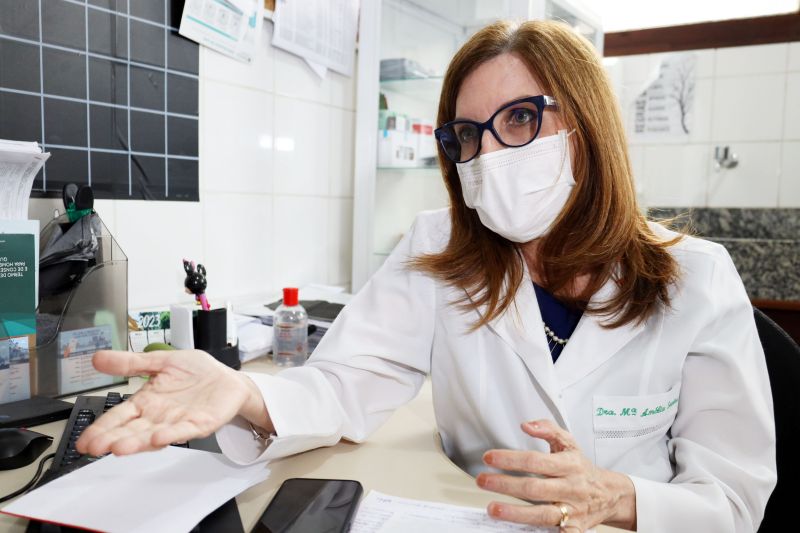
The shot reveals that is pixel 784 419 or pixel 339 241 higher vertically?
pixel 339 241

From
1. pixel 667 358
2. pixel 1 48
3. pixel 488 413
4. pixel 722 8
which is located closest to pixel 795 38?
pixel 722 8

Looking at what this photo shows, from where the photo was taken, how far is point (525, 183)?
3.14ft

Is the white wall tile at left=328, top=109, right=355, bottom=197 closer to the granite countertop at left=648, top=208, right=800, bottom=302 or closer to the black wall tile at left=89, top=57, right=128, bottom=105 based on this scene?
the black wall tile at left=89, top=57, right=128, bottom=105

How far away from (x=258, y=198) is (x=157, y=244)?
1.17ft

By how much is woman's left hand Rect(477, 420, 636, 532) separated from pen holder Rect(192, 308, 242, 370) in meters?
0.75

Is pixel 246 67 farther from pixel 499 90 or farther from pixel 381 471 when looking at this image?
pixel 381 471

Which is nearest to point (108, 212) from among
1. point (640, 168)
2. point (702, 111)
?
point (640, 168)

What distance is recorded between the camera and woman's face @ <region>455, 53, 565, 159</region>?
3.12 feet

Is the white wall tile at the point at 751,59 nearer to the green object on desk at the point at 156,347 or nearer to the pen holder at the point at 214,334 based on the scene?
the pen holder at the point at 214,334

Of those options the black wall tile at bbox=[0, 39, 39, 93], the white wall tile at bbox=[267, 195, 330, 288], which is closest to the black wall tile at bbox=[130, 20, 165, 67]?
the black wall tile at bbox=[0, 39, 39, 93]

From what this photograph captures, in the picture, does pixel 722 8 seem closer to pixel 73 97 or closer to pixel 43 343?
pixel 73 97

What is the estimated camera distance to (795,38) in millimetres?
2371

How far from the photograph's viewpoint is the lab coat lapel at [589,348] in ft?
3.01

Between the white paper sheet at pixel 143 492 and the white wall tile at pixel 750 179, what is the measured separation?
2419 millimetres
